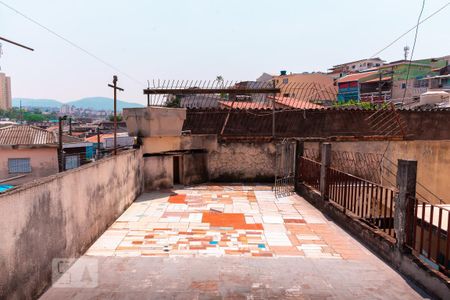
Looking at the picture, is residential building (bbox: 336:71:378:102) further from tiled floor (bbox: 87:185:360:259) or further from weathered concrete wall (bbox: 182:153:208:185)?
tiled floor (bbox: 87:185:360:259)

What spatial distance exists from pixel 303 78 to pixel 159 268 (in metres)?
40.4

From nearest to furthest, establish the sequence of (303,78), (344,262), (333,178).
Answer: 1. (344,262)
2. (333,178)
3. (303,78)

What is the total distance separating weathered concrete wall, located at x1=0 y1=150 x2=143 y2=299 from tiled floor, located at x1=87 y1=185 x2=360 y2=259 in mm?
561

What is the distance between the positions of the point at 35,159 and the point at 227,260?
897 inches

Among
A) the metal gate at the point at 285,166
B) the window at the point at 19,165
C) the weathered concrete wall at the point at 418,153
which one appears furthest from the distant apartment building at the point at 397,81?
the window at the point at 19,165

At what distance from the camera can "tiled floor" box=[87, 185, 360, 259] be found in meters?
5.76

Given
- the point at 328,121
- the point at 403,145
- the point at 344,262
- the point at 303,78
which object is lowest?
the point at 344,262

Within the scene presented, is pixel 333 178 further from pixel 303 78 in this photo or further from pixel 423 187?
pixel 303 78

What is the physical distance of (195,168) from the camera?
11969 millimetres

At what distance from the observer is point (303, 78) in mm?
42281

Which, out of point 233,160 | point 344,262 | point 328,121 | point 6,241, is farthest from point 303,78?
point 6,241

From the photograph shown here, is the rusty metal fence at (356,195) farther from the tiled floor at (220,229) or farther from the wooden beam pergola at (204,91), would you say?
the wooden beam pergola at (204,91)

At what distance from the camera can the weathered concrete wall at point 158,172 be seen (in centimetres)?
1047

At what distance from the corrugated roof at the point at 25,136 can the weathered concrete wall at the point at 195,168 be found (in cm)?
1653
